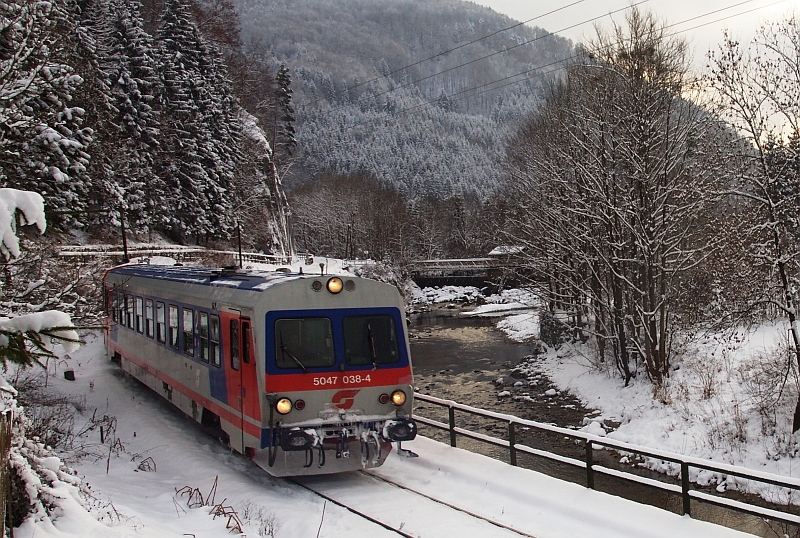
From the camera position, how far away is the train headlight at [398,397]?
1038 centimetres

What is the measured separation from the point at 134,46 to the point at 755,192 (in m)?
34.5

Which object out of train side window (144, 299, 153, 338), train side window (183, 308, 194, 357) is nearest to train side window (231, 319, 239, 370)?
train side window (183, 308, 194, 357)

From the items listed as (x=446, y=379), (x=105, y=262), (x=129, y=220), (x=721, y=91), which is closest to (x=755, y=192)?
(x=721, y=91)

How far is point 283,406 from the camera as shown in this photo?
9.68 m

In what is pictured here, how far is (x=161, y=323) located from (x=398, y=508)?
762cm

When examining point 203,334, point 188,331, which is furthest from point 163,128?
point 203,334

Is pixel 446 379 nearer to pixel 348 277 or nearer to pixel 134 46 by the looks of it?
pixel 348 277

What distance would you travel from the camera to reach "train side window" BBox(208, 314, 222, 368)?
37.1ft

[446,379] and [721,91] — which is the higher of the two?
[721,91]

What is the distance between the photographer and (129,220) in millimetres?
37656

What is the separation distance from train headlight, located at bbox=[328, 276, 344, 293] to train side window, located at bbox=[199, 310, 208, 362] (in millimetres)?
2696

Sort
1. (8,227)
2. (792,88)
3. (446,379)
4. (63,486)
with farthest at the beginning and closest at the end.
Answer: (446,379) → (792,88) → (63,486) → (8,227)

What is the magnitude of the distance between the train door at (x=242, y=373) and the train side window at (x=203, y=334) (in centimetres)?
127

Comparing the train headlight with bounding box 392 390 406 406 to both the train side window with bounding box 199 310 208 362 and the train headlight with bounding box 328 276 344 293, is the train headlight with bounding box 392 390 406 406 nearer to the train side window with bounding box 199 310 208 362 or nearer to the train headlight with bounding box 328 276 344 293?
the train headlight with bounding box 328 276 344 293
